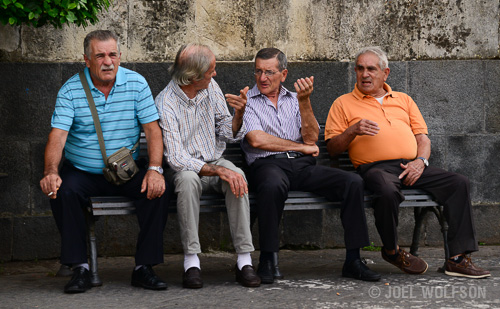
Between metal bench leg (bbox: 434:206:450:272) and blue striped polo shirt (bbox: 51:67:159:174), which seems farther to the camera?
metal bench leg (bbox: 434:206:450:272)

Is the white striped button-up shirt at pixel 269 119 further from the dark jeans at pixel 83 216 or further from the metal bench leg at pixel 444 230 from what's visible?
the metal bench leg at pixel 444 230

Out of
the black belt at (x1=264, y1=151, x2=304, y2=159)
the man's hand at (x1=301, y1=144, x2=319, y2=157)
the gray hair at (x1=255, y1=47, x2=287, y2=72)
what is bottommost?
the black belt at (x1=264, y1=151, x2=304, y2=159)

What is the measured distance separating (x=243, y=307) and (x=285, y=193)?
0.96 m

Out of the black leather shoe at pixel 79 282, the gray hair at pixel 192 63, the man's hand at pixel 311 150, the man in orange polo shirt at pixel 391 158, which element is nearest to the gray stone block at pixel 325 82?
the man in orange polo shirt at pixel 391 158

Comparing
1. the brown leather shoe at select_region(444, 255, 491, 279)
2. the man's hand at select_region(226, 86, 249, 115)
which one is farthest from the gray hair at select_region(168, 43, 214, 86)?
the brown leather shoe at select_region(444, 255, 491, 279)

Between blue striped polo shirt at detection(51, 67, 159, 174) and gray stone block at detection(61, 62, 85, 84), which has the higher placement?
gray stone block at detection(61, 62, 85, 84)

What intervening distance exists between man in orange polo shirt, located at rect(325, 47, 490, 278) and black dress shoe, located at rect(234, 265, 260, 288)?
969 millimetres

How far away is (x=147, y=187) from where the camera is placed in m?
4.57

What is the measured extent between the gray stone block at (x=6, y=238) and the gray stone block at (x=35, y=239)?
30 millimetres

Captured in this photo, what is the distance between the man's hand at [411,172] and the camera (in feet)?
16.8

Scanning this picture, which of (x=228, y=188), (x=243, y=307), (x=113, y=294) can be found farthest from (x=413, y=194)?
(x=113, y=294)

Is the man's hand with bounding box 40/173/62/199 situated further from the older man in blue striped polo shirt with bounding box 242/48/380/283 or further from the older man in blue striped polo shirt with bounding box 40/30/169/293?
the older man in blue striped polo shirt with bounding box 242/48/380/283

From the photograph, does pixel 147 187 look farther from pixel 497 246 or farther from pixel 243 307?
pixel 497 246

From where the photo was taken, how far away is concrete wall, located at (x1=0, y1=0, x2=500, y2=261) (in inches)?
222
